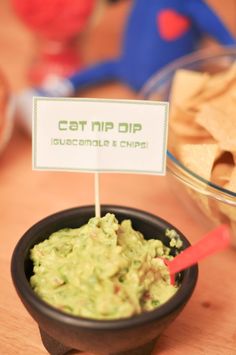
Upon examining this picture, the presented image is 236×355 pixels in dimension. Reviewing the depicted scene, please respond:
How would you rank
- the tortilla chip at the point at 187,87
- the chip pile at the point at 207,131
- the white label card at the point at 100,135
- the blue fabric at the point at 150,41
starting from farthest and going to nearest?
the blue fabric at the point at 150,41 < the tortilla chip at the point at 187,87 < the chip pile at the point at 207,131 < the white label card at the point at 100,135

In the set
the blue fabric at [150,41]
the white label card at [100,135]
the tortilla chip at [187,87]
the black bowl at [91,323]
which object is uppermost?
the blue fabric at [150,41]

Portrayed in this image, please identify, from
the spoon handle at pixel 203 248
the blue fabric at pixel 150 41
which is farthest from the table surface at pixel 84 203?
the spoon handle at pixel 203 248

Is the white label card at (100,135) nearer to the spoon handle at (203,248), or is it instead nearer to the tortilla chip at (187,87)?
the spoon handle at (203,248)

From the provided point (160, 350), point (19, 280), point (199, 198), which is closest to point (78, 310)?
point (19, 280)

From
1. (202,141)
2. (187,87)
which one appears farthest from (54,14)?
(202,141)

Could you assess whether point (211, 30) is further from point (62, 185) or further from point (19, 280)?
point (19, 280)

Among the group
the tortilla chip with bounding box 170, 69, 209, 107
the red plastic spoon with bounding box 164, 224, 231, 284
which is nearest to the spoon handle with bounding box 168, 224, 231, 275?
the red plastic spoon with bounding box 164, 224, 231, 284
